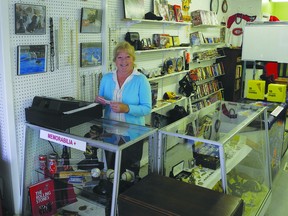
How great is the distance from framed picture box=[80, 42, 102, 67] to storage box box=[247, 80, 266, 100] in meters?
2.34

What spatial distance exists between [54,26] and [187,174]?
5.21 ft

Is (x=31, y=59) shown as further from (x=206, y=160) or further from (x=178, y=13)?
(x=178, y=13)

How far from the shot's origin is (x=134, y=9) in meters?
3.71

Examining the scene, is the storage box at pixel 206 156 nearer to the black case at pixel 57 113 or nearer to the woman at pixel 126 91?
the woman at pixel 126 91

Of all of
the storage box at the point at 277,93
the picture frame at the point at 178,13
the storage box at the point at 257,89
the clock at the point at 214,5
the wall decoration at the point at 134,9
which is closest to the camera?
the wall decoration at the point at 134,9

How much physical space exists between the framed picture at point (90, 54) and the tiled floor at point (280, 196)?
2269mm

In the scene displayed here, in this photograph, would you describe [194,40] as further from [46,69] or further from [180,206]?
[180,206]

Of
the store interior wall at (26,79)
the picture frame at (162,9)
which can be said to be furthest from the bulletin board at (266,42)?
the store interior wall at (26,79)

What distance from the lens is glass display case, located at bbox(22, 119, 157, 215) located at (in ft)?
6.22

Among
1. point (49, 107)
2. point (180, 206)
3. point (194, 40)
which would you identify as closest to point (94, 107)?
point (49, 107)

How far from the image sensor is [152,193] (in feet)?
5.61

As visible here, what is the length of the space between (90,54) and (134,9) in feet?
3.72

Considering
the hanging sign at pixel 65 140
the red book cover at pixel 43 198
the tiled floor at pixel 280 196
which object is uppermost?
the hanging sign at pixel 65 140

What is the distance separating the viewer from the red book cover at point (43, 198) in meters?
2.37
